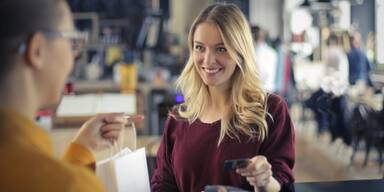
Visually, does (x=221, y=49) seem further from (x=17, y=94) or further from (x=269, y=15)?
(x=269, y=15)

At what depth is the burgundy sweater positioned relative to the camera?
1.78m

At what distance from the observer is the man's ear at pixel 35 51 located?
902 millimetres

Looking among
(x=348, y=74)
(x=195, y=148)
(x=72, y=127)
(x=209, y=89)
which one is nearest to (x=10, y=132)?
(x=195, y=148)

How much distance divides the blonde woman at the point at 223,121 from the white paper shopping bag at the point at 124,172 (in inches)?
8.9

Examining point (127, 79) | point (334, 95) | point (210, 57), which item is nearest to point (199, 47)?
point (210, 57)

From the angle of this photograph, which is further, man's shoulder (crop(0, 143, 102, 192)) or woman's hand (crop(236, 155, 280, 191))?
woman's hand (crop(236, 155, 280, 191))

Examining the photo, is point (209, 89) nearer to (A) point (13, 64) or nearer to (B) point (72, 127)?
(A) point (13, 64)

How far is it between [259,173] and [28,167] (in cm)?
79

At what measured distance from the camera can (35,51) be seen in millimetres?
913

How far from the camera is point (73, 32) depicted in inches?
39.5

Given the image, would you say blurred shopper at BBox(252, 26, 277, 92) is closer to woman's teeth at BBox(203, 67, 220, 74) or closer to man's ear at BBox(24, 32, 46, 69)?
woman's teeth at BBox(203, 67, 220, 74)

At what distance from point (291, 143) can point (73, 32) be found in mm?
1001

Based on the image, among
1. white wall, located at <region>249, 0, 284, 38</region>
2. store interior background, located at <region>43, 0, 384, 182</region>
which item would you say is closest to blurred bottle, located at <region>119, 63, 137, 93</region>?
store interior background, located at <region>43, 0, 384, 182</region>

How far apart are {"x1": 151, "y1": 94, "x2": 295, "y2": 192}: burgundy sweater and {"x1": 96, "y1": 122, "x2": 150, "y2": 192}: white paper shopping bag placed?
20 cm
